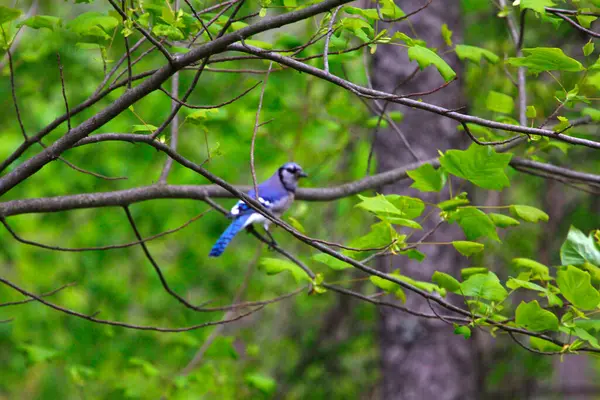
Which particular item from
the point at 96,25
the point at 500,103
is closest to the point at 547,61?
the point at 500,103

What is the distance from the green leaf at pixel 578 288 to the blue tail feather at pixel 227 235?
2488 mm

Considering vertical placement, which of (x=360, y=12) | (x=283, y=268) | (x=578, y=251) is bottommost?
(x=578, y=251)

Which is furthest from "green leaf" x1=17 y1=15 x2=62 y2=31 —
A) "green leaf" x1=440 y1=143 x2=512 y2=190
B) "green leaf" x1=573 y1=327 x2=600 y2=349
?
"green leaf" x1=573 y1=327 x2=600 y2=349

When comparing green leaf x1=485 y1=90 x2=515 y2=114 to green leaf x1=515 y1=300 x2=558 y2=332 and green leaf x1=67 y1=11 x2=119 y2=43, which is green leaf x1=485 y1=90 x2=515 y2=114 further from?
green leaf x1=67 y1=11 x2=119 y2=43

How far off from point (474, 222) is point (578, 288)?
1.25 feet

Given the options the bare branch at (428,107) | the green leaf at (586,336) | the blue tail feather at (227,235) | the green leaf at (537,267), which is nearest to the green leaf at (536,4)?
the bare branch at (428,107)

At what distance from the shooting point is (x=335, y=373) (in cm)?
602

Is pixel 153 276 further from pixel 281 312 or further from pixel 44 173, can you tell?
pixel 281 312

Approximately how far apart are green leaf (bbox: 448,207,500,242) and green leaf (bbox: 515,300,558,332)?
26 centimetres

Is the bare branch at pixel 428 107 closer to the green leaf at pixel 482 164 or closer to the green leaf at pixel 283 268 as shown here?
the green leaf at pixel 482 164

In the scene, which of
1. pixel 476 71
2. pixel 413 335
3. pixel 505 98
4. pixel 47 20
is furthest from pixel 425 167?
pixel 476 71

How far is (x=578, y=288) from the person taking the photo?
2045 millimetres

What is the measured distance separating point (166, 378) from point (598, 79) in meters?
2.95

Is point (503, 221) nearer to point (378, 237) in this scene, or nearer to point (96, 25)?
point (378, 237)
